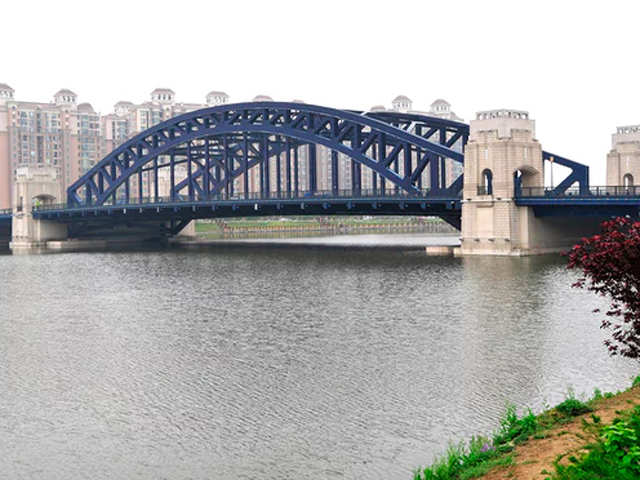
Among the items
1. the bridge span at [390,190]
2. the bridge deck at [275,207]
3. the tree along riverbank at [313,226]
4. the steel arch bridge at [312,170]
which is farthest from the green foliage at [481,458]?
the tree along riverbank at [313,226]

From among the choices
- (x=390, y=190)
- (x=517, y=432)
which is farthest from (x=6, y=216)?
(x=517, y=432)

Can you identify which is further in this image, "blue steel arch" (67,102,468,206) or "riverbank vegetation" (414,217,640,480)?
"blue steel arch" (67,102,468,206)

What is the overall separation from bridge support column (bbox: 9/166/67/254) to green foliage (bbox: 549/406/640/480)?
340 feet

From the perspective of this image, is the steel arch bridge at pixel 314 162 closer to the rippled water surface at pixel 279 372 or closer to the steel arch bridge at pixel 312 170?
the steel arch bridge at pixel 312 170

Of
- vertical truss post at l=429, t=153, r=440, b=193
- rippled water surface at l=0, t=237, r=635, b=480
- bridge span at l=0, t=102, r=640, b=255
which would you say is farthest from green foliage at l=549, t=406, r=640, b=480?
vertical truss post at l=429, t=153, r=440, b=193

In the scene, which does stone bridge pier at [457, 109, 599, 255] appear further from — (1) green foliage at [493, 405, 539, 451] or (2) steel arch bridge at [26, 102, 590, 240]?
(1) green foliage at [493, 405, 539, 451]

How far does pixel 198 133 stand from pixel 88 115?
102 meters

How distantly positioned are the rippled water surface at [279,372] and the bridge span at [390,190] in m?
20.0

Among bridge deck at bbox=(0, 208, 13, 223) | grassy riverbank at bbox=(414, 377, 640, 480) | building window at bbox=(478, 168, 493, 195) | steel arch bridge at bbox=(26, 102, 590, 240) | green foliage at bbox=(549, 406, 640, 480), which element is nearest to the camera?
green foliage at bbox=(549, 406, 640, 480)

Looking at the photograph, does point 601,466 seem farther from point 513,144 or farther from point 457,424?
point 513,144

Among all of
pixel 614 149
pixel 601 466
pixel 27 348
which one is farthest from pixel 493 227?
pixel 601 466

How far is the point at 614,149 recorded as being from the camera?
82688 millimetres

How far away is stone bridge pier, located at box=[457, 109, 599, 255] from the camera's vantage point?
6888 centimetres

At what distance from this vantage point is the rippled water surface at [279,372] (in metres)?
17.5
